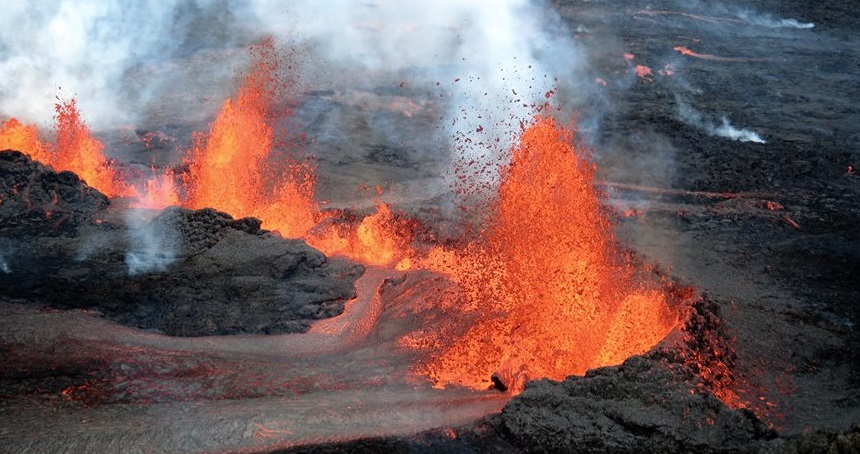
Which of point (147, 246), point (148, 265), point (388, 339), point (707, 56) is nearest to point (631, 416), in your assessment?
point (388, 339)

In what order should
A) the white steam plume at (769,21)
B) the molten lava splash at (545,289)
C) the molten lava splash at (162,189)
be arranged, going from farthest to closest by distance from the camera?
the white steam plume at (769,21) < the molten lava splash at (162,189) < the molten lava splash at (545,289)

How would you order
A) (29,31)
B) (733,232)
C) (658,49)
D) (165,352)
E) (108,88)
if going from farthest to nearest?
(658,49)
(108,88)
(29,31)
(733,232)
(165,352)

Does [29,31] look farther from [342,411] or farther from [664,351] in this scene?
[664,351]

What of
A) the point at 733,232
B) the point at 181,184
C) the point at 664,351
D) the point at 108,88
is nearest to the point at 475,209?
the point at 733,232

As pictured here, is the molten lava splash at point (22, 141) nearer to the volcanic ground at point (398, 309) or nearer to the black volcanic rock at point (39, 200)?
the volcanic ground at point (398, 309)

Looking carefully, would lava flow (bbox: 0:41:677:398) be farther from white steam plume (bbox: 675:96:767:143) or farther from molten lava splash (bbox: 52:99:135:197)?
white steam plume (bbox: 675:96:767:143)

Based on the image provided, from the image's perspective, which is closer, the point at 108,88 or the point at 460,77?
the point at 108,88

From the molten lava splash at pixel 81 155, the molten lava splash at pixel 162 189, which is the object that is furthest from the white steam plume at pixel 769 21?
the molten lava splash at pixel 81 155
